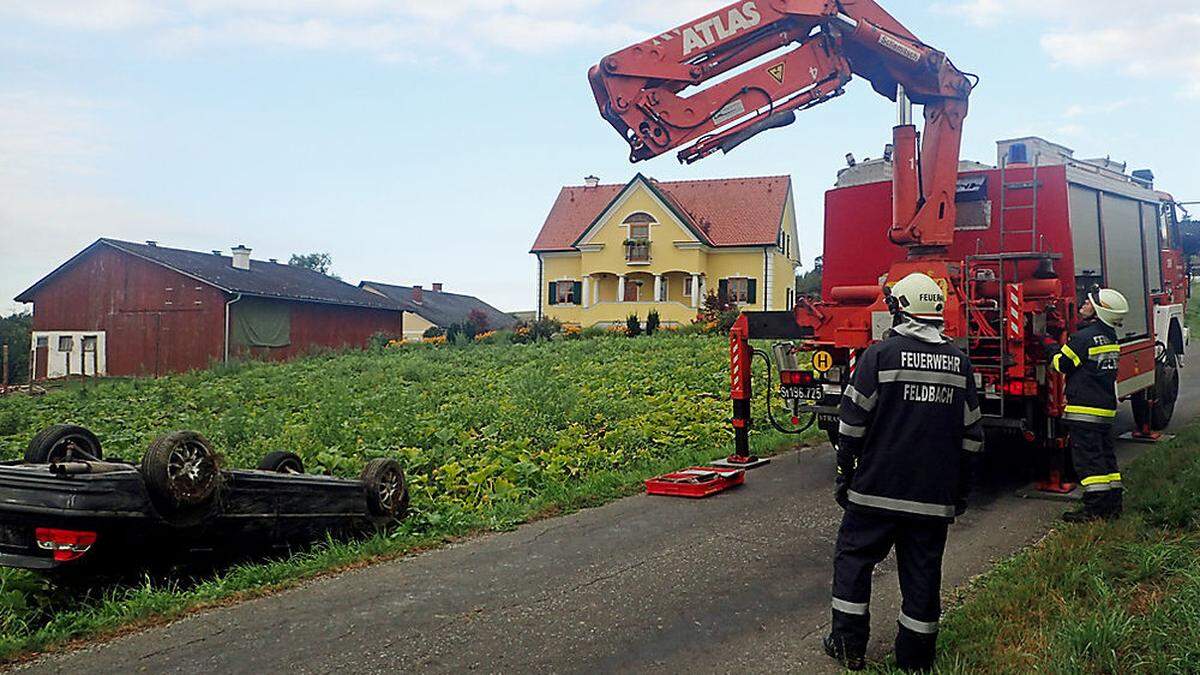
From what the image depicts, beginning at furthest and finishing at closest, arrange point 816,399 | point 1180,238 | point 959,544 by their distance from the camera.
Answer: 1. point 1180,238
2. point 816,399
3. point 959,544

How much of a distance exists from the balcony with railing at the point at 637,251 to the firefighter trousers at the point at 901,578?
121 ft

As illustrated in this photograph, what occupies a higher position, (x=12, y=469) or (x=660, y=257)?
(x=660, y=257)

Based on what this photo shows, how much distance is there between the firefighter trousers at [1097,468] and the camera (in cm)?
680

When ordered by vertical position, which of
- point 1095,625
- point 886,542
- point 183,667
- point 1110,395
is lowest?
point 183,667

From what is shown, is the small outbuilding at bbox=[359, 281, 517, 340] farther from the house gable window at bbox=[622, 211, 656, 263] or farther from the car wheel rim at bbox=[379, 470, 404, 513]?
the car wheel rim at bbox=[379, 470, 404, 513]

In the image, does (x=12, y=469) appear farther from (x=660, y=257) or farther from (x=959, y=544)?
(x=660, y=257)

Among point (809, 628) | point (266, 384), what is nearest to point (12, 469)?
point (809, 628)

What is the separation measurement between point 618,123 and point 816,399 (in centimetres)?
344

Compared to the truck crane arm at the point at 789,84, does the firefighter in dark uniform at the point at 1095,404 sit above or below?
below

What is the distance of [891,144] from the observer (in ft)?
31.2

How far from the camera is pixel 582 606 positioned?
542cm

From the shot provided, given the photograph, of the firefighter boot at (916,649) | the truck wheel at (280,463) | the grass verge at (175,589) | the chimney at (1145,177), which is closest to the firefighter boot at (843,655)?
the firefighter boot at (916,649)

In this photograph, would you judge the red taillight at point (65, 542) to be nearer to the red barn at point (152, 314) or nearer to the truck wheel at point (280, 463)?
the truck wheel at point (280, 463)

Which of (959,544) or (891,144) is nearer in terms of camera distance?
(959,544)
